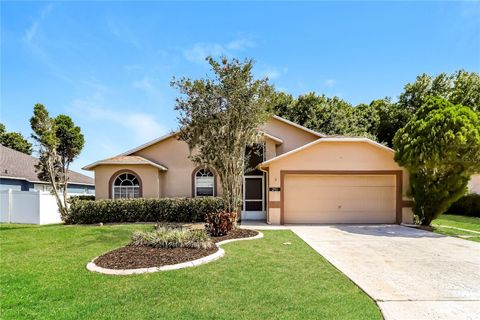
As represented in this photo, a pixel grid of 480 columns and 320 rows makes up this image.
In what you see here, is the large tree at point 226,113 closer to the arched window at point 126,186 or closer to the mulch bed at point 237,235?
the mulch bed at point 237,235

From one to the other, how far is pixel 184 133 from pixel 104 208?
6.22 meters

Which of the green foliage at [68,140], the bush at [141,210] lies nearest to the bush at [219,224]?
the bush at [141,210]

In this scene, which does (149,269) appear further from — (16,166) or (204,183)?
(16,166)

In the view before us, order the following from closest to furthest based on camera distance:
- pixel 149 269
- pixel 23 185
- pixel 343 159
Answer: pixel 149 269
pixel 343 159
pixel 23 185

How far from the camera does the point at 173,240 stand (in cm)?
958

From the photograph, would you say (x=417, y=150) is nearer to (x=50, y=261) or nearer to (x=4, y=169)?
(x=50, y=261)

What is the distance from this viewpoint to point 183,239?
9648 mm

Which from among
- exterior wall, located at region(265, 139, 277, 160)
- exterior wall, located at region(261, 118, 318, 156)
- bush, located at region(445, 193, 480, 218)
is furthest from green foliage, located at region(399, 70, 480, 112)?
exterior wall, located at region(265, 139, 277, 160)

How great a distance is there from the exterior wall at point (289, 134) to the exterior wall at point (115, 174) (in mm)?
7364

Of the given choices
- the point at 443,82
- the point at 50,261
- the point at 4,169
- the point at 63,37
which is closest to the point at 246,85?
the point at 63,37

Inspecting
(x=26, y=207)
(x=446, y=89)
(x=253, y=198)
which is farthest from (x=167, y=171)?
(x=446, y=89)

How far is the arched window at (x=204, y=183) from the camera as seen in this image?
1980 cm

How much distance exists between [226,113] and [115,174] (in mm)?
8624

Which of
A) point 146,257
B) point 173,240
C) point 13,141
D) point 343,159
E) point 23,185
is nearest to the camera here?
point 146,257
